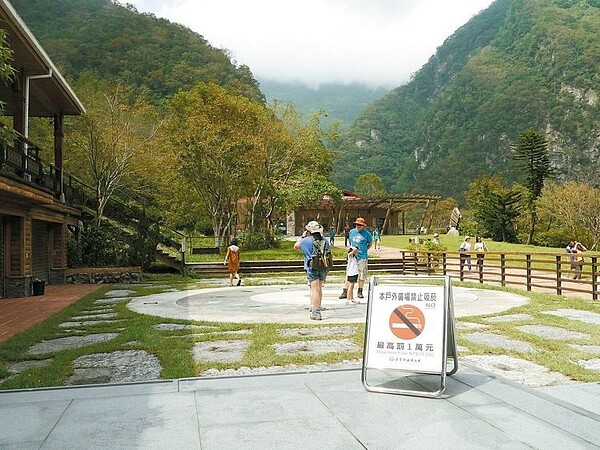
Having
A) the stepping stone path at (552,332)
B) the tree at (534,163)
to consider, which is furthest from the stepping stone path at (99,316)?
the tree at (534,163)

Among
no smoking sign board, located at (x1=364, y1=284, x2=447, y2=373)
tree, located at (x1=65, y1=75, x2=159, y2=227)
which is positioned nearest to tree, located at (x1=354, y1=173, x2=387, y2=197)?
tree, located at (x1=65, y1=75, x2=159, y2=227)

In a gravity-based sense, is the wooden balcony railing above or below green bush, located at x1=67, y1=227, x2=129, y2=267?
above

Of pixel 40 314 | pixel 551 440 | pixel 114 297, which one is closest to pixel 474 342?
pixel 551 440

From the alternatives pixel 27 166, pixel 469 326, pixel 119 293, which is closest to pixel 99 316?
pixel 119 293

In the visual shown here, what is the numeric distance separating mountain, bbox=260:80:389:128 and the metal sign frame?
148m

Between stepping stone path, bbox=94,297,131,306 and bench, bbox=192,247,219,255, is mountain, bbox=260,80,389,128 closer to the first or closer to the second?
bench, bbox=192,247,219,255

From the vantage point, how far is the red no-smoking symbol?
16.1ft

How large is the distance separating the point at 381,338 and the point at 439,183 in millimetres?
79325

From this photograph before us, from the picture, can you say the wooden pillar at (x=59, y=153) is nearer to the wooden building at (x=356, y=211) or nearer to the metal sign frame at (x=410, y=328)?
the metal sign frame at (x=410, y=328)

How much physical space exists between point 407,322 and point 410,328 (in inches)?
2.5

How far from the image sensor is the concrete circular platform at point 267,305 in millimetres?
9648

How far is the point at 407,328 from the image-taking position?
195 inches

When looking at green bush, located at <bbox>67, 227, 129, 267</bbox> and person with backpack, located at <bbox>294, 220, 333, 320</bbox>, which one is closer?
person with backpack, located at <bbox>294, 220, 333, 320</bbox>

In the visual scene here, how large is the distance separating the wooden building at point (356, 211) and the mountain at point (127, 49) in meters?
12.8
